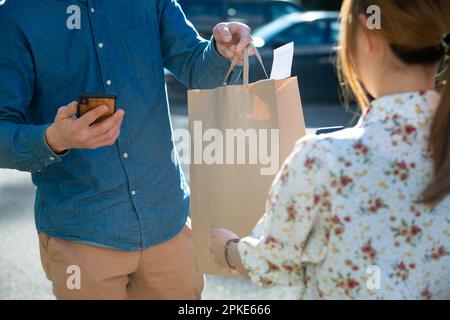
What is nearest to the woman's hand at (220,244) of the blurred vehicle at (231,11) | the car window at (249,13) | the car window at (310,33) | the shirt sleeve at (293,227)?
the shirt sleeve at (293,227)

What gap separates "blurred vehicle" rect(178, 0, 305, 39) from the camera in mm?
14055

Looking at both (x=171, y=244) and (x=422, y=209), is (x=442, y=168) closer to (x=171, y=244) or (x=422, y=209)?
(x=422, y=209)

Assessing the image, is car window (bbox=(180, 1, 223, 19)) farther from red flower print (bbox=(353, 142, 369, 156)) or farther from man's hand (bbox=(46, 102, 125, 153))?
red flower print (bbox=(353, 142, 369, 156))

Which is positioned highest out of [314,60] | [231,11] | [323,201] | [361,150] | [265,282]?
[361,150]

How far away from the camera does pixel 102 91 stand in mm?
2516

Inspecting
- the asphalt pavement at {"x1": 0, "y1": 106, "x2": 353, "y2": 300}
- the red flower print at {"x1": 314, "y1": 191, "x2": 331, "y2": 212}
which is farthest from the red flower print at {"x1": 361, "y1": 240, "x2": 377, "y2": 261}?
the asphalt pavement at {"x1": 0, "y1": 106, "x2": 353, "y2": 300}

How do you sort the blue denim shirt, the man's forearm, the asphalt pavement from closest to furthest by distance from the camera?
the man's forearm, the blue denim shirt, the asphalt pavement

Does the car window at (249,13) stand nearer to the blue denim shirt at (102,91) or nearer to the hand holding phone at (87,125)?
the blue denim shirt at (102,91)

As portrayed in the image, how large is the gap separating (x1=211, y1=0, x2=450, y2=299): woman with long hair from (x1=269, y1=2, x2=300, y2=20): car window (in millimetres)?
13363

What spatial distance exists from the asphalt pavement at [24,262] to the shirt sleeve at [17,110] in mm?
2407

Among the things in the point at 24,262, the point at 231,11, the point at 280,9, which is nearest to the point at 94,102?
the point at 24,262

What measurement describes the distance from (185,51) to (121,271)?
2.48ft

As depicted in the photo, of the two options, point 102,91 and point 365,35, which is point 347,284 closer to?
point 365,35
